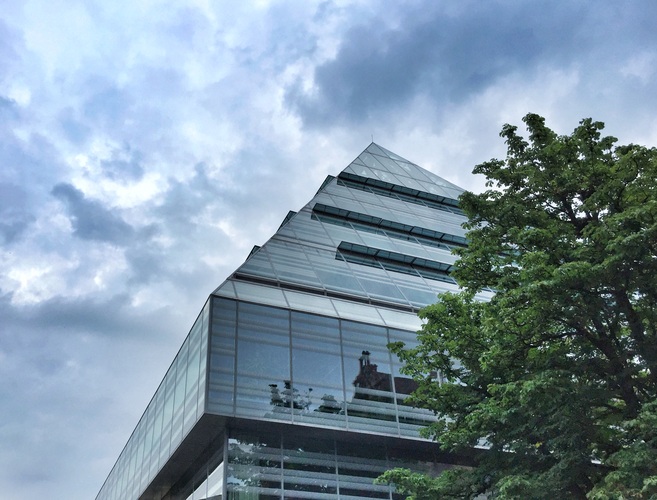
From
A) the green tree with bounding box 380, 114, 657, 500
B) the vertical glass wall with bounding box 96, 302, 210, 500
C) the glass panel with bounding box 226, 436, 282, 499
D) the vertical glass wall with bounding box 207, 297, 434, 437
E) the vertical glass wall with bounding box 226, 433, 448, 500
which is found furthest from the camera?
the vertical glass wall with bounding box 96, 302, 210, 500

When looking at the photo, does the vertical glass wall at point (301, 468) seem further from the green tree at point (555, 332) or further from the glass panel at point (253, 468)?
the green tree at point (555, 332)

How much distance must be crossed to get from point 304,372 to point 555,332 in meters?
7.93

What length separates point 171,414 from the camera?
20.7 m

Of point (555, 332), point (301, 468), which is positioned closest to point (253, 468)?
point (301, 468)

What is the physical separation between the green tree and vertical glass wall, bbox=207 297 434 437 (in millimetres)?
4679

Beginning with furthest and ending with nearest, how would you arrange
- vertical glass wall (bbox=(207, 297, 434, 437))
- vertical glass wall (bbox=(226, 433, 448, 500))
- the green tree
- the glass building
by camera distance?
vertical glass wall (bbox=(207, 297, 434, 437)), the glass building, vertical glass wall (bbox=(226, 433, 448, 500)), the green tree

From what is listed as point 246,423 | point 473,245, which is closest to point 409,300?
point 246,423

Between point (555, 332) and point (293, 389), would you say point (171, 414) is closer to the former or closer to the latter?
point (293, 389)

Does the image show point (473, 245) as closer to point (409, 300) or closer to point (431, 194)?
point (409, 300)

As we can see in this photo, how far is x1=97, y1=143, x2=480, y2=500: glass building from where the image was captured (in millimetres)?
16906

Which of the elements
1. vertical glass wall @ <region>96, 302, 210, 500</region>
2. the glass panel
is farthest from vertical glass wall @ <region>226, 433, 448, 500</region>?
vertical glass wall @ <region>96, 302, 210, 500</region>

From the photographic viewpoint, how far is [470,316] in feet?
43.9

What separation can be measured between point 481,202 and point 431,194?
20.5m

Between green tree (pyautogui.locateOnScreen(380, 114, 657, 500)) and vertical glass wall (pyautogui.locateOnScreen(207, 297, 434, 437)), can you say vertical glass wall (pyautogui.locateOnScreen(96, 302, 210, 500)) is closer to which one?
vertical glass wall (pyautogui.locateOnScreen(207, 297, 434, 437))
